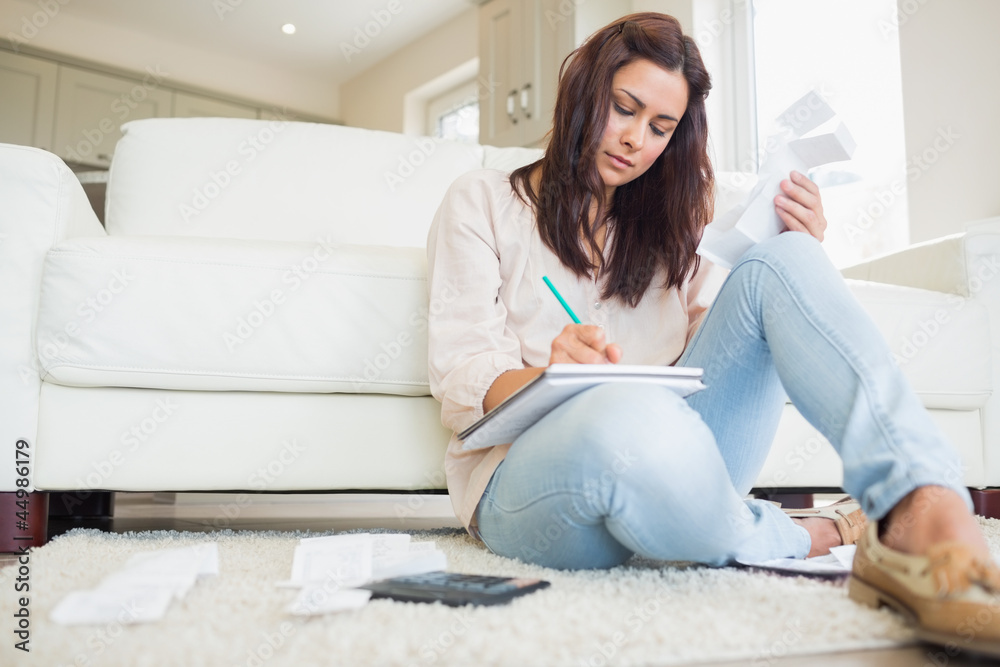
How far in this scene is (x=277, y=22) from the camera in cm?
496

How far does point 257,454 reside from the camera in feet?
4.05

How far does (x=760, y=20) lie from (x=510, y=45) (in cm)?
130

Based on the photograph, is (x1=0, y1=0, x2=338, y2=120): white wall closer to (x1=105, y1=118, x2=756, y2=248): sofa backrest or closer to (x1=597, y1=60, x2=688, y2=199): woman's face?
(x1=105, y1=118, x2=756, y2=248): sofa backrest

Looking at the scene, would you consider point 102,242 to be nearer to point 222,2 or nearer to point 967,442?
point 967,442

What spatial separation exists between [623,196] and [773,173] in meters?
0.26

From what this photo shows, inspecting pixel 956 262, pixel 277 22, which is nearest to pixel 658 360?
pixel 956 262

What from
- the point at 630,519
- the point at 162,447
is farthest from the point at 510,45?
the point at 630,519

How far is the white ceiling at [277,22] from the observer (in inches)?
187

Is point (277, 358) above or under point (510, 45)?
under

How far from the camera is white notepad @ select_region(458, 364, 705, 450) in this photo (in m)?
0.74

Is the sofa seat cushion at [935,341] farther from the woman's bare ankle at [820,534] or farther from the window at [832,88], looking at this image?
Result: the window at [832,88]

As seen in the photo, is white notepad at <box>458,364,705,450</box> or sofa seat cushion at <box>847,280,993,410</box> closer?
white notepad at <box>458,364,705,450</box>

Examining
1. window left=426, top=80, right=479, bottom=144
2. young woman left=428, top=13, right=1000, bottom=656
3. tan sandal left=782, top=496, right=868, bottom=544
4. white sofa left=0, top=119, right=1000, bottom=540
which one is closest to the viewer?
young woman left=428, top=13, right=1000, bottom=656

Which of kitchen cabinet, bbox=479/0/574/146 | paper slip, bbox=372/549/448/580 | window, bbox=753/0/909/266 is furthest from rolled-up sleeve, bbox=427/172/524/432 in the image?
kitchen cabinet, bbox=479/0/574/146
